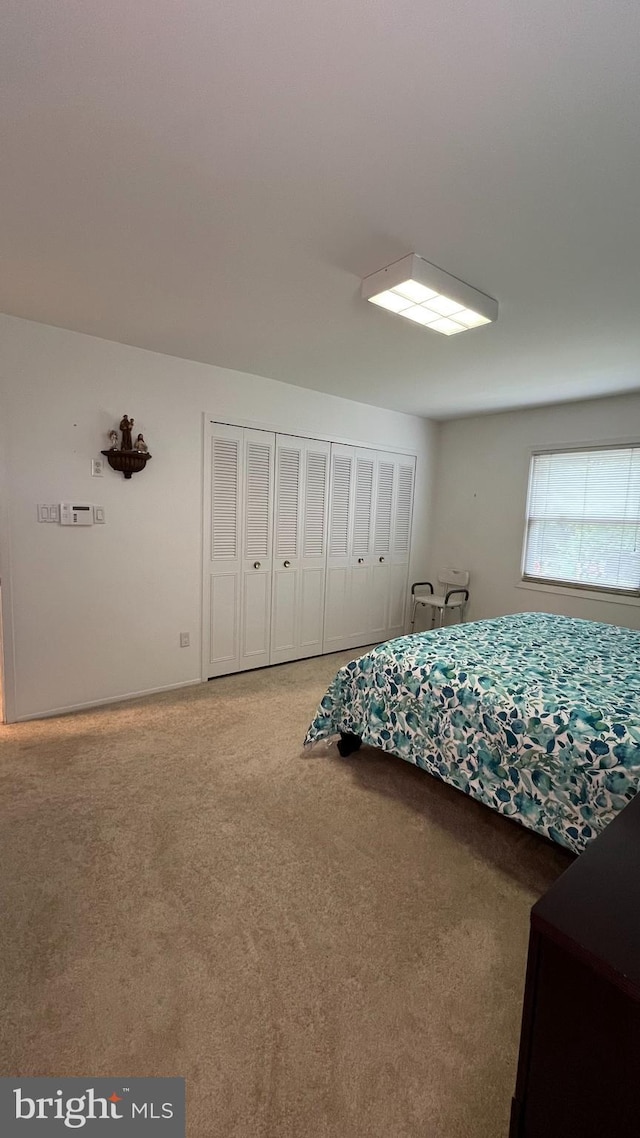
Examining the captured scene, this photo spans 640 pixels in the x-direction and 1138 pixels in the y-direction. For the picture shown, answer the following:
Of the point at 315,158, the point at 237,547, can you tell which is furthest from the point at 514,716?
the point at 237,547

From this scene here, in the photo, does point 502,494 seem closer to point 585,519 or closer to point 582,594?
point 585,519

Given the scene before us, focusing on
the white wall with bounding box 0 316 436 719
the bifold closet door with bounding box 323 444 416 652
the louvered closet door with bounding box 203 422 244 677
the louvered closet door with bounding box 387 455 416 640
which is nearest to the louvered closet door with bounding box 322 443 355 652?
the bifold closet door with bounding box 323 444 416 652

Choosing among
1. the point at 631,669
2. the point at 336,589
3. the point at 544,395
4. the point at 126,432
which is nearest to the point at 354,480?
the point at 336,589

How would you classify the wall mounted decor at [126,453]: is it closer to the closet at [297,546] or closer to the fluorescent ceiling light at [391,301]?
the closet at [297,546]

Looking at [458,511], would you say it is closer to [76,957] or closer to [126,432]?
[126,432]

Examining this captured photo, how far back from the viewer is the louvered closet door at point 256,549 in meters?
3.90

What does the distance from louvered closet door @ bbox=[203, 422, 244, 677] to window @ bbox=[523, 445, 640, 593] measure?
9.05 ft

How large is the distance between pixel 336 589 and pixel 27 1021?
145 inches

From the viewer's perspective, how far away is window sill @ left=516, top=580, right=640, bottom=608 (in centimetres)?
393

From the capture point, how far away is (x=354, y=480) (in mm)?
4656

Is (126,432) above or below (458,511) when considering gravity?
above

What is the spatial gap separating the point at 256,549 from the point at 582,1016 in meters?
3.50

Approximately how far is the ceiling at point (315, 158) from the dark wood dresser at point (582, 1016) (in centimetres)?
179

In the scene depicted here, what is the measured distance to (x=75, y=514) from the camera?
307 centimetres
